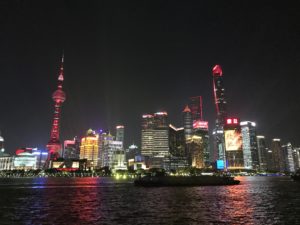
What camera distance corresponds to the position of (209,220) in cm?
3738

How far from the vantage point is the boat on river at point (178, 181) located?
141750 mm

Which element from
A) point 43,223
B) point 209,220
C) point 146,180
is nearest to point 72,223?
point 43,223

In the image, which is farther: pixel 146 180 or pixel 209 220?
pixel 146 180

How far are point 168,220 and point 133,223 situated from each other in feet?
15.7

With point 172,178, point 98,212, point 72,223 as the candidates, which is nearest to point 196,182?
point 172,178

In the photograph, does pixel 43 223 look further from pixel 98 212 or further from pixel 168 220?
pixel 168 220

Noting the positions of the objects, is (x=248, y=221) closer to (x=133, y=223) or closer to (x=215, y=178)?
(x=133, y=223)

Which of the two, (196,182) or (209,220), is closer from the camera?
(209,220)

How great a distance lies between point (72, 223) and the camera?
35.1 metres

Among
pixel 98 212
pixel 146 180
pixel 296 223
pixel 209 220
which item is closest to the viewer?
pixel 296 223

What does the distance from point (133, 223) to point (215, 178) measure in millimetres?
130295

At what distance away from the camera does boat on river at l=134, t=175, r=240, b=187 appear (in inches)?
5581

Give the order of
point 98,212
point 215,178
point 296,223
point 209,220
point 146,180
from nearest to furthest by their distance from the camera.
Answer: point 296,223
point 209,220
point 98,212
point 146,180
point 215,178

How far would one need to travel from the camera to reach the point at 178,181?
486ft
